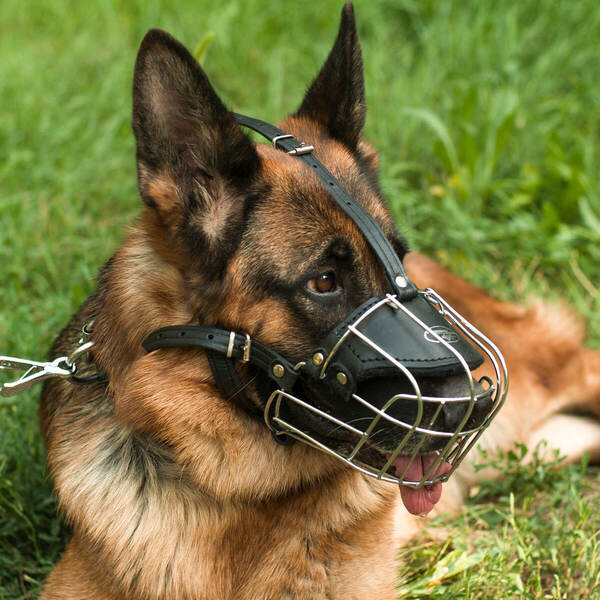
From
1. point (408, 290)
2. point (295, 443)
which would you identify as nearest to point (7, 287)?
point (295, 443)

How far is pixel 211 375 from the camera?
88.4 inches

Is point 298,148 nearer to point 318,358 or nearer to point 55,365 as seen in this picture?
point 318,358

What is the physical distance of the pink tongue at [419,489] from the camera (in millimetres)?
2285

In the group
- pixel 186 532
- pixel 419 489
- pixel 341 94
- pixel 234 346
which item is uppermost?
pixel 341 94

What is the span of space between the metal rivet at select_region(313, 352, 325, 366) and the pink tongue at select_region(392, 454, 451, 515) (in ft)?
1.45

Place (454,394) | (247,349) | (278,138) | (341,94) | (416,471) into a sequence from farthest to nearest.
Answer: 1. (341,94)
2. (278,138)
3. (416,471)
4. (247,349)
5. (454,394)

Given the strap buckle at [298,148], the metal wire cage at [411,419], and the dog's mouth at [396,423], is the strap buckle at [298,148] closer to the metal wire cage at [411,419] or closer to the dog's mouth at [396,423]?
the metal wire cage at [411,419]

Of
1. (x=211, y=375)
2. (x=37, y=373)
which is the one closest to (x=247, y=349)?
(x=211, y=375)

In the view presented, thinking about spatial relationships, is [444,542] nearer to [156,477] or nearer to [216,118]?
[156,477]

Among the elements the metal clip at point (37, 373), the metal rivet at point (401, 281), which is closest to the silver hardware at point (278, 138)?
the metal rivet at point (401, 281)

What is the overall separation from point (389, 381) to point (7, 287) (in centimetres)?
294

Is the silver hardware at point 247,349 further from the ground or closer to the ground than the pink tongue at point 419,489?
further from the ground

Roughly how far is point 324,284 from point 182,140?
61 cm

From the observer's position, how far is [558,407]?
150 inches
